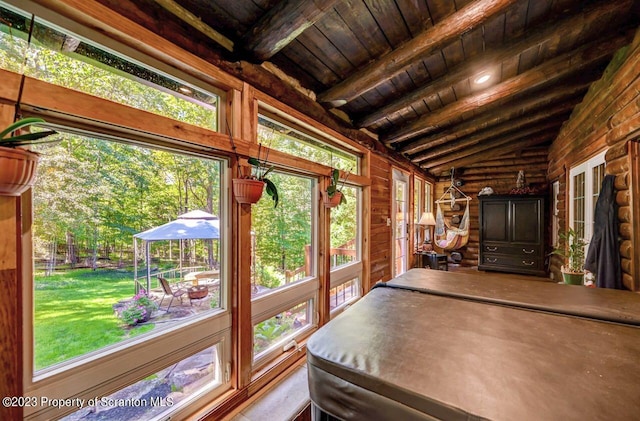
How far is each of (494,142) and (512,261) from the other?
88.9 inches

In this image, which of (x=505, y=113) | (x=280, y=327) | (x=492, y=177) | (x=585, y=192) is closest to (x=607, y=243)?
(x=585, y=192)

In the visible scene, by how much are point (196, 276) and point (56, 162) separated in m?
0.85

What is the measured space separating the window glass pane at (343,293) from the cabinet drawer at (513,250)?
3.35 metres

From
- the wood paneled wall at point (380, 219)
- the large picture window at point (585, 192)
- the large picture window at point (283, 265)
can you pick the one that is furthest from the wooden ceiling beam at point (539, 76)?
the large picture window at point (283, 265)

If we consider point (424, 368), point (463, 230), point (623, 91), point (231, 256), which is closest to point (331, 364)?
point (424, 368)

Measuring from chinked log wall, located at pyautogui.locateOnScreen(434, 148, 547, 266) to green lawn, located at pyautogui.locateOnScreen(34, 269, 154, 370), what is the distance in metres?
6.24

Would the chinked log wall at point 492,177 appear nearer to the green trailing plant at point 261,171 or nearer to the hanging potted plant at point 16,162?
the green trailing plant at point 261,171

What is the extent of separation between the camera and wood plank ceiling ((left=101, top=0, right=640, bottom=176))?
138 centimetres

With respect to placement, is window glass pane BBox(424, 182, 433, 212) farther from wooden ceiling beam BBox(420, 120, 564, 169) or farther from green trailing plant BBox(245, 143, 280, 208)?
green trailing plant BBox(245, 143, 280, 208)

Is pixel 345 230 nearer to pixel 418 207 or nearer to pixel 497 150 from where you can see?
pixel 418 207

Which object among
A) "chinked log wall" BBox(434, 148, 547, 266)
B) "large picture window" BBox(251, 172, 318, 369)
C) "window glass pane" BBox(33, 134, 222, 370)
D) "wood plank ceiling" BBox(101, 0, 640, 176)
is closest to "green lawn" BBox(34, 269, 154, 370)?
"window glass pane" BBox(33, 134, 222, 370)

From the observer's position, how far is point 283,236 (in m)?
2.13

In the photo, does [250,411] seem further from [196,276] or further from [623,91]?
[623,91]

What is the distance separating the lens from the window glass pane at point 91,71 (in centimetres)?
95
